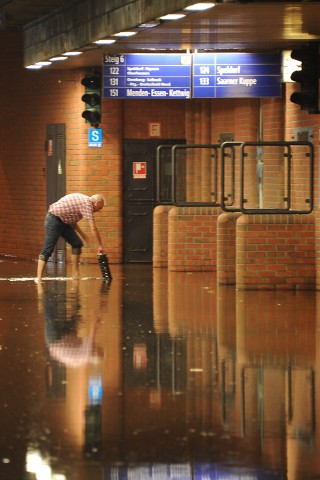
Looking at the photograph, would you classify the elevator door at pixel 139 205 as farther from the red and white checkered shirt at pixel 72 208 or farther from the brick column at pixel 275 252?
the brick column at pixel 275 252

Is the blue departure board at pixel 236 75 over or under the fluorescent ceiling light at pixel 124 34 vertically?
under

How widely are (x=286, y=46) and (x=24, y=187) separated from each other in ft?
29.0

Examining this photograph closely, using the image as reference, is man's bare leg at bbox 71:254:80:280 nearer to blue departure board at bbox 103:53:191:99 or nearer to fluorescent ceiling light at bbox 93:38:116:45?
blue departure board at bbox 103:53:191:99

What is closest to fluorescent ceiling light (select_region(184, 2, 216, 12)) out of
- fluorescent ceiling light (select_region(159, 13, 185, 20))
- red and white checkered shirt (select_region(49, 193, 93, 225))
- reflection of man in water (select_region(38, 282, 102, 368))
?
fluorescent ceiling light (select_region(159, 13, 185, 20))

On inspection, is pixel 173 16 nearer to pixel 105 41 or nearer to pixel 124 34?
pixel 124 34

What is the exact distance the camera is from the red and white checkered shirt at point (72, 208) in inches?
813

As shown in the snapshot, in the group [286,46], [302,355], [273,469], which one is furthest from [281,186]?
[273,469]

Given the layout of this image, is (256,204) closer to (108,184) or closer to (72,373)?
(108,184)

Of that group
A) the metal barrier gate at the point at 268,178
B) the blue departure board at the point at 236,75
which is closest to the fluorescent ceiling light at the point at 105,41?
the blue departure board at the point at 236,75

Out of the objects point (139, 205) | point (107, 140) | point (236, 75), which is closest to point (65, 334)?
point (236, 75)

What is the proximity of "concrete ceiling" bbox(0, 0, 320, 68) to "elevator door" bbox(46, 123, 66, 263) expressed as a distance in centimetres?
280

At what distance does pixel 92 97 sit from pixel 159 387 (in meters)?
13.6

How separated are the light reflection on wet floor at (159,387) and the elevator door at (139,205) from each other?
7.24 meters

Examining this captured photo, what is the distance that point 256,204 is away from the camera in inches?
757
